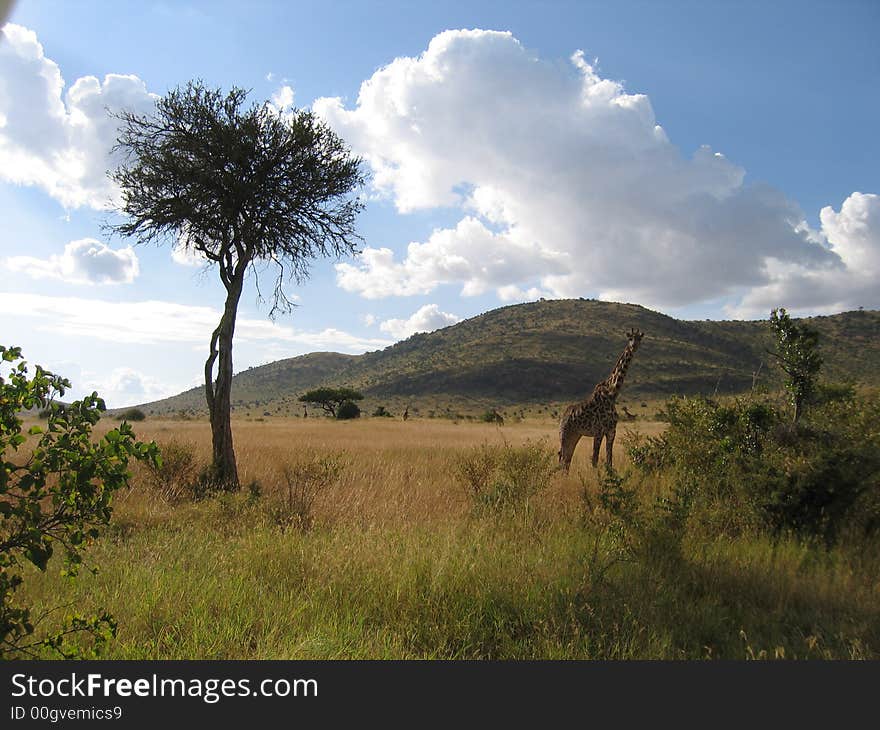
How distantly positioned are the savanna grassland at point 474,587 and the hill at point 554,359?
57.9m

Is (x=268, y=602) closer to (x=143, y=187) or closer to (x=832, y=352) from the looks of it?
(x=143, y=187)

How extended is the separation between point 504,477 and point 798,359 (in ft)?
16.0

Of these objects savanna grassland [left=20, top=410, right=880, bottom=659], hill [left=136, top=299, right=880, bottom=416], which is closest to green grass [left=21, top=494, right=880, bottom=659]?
savanna grassland [left=20, top=410, right=880, bottom=659]

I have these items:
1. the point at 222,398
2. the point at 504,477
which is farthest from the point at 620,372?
the point at 222,398

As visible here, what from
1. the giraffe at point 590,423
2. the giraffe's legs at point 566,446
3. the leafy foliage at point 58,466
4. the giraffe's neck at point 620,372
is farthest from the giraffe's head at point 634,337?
the leafy foliage at point 58,466

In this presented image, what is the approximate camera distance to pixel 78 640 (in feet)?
12.7

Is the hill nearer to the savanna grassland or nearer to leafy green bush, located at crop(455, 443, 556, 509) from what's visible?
leafy green bush, located at crop(455, 443, 556, 509)

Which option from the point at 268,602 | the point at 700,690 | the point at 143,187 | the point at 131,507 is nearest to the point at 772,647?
the point at 700,690

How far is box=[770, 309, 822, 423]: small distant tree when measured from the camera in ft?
28.0

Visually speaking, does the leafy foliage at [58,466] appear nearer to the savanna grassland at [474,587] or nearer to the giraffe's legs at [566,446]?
the savanna grassland at [474,587]

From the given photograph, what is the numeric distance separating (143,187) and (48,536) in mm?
10194

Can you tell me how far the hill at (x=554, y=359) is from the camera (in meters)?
70.8

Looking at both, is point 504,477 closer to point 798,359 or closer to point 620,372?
point 798,359

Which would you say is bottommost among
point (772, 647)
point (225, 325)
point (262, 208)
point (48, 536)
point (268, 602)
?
point (772, 647)
